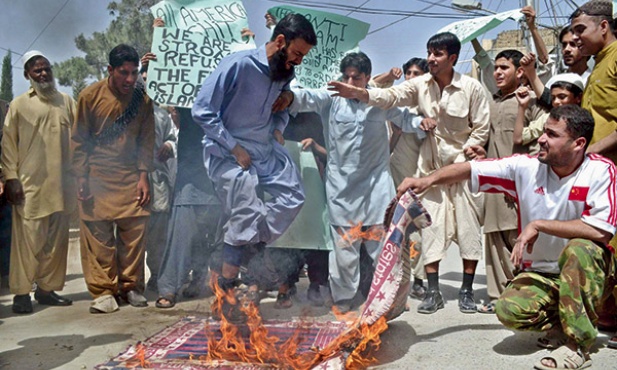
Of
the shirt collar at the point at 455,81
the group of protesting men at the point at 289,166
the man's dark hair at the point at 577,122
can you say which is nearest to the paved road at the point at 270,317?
the group of protesting men at the point at 289,166

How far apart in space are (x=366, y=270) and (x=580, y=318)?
190 cm

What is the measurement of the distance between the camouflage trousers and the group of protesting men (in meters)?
0.02

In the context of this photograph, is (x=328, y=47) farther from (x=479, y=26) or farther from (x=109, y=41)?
(x=109, y=41)

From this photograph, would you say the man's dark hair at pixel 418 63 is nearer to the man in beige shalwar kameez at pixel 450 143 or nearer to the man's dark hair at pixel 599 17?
the man in beige shalwar kameez at pixel 450 143

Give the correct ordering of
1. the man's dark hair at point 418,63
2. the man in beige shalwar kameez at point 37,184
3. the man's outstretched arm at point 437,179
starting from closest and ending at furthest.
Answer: the man's outstretched arm at point 437,179 → the man in beige shalwar kameez at point 37,184 → the man's dark hair at point 418,63

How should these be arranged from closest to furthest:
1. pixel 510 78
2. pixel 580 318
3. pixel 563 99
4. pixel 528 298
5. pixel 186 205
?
pixel 580 318, pixel 528 298, pixel 563 99, pixel 510 78, pixel 186 205

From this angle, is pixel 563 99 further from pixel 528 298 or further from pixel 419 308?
pixel 419 308

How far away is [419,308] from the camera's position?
4195 millimetres

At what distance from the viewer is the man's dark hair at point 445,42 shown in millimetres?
4324

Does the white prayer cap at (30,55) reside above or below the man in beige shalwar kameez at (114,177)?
above

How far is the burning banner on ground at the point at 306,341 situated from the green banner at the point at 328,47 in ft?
5.69

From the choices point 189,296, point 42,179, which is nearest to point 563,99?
point 189,296

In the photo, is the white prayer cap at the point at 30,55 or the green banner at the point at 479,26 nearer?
the white prayer cap at the point at 30,55

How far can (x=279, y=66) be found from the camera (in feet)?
12.3
